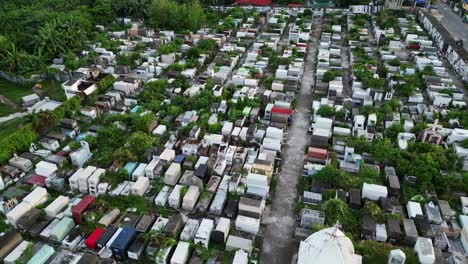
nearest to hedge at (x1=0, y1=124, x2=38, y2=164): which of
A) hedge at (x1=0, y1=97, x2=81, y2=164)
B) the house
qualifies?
hedge at (x1=0, y1=97, x2=81, y2=164)

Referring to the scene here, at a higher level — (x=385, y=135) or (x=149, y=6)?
(x=149, y=6)

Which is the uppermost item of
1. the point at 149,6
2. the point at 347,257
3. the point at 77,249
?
the point at 149,6

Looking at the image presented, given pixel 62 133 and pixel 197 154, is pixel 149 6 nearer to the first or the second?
pixel 62 133

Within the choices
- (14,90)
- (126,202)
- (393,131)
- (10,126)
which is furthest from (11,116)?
(393,131)

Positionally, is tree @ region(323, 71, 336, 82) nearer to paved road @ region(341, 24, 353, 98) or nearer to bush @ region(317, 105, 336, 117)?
paved road @ region(341, 24, 353, 98)

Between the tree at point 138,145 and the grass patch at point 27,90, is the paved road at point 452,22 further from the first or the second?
the grass patch at point 27,90

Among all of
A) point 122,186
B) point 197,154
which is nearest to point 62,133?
point 122,186
